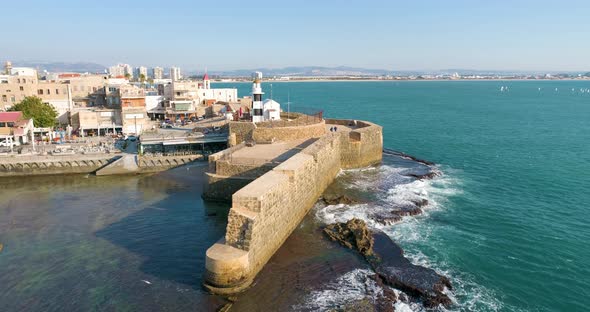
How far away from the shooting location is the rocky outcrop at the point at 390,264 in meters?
15.4

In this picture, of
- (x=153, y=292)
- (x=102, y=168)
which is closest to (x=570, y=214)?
(x=153, y=292)

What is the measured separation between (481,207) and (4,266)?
2597 centimetres

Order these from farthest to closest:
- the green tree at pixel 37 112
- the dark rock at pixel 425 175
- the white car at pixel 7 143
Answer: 1. the green tree at pixel 37 112
2. the white car at pixel 7 143
3. the dark rock at pixel 425 175

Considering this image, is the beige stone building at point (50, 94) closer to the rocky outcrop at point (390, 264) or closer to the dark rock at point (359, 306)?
the rocky outcrop at point (390, 264)

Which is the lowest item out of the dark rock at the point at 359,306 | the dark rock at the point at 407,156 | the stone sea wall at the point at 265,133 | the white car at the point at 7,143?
the dark rock at the point at 359,306

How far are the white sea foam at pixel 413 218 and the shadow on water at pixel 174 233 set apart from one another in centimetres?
592

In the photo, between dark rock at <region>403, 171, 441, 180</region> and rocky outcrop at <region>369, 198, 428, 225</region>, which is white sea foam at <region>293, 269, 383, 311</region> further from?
dark rock at <region>403, 171, 441, 180</region>

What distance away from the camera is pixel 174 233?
21.0 metres

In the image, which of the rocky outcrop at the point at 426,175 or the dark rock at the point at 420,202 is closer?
the dark rock at the point at 420,202

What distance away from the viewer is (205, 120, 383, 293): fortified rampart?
50.5ft

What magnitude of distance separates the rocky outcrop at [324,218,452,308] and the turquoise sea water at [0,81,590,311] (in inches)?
25.4

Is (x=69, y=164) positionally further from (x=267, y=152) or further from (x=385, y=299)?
(x=385, y=299)

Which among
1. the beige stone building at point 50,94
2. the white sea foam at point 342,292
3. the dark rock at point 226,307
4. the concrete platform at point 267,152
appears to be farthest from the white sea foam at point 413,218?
the beige stone building at point 50,94

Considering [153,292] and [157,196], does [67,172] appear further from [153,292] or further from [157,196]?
[153,292]
